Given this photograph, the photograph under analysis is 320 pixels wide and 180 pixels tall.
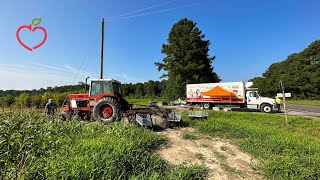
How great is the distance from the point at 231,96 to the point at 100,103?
15216 millimetres

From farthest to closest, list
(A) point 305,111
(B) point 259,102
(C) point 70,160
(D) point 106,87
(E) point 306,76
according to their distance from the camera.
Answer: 1. (E) point 306,76
2. (A) point 305,111
3. (B) point 259,102
4. (D) point 106,87
5. (C) point 70,160

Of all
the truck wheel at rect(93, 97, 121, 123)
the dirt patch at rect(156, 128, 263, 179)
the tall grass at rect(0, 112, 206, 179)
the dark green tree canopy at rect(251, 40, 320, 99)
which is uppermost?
the dark green tree canopy at rect(251, 40, 320, 99)

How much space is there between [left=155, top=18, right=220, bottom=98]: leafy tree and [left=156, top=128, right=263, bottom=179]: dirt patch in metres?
23.8

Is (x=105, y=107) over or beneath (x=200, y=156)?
over

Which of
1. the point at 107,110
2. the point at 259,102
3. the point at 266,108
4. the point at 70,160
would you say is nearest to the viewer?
the point at 70,160

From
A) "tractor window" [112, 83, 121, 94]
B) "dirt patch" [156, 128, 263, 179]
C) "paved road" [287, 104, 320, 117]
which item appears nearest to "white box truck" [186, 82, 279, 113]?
"paved road" [287, 104, 320, 117]

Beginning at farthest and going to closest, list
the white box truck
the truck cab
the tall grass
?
the white box truck, the truck cab, the tall grass

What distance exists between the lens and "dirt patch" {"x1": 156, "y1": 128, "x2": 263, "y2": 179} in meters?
4.46

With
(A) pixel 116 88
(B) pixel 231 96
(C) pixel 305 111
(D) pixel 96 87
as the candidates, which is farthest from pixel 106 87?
(C) pixel 305 111

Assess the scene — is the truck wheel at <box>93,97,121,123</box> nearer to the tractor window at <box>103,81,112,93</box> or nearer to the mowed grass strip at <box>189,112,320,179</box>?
the tractor window at <box>103,81,112,93</box>

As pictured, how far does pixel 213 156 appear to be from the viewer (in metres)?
5.50

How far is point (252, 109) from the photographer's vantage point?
2133 centimetres

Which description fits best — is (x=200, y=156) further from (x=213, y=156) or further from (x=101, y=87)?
(x=101, y=87)

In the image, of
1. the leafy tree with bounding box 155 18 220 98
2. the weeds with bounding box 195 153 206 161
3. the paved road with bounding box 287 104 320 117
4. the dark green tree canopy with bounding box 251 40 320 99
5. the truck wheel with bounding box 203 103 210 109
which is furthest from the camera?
the dark green tree canopy with bounding box 251 40 320 99
